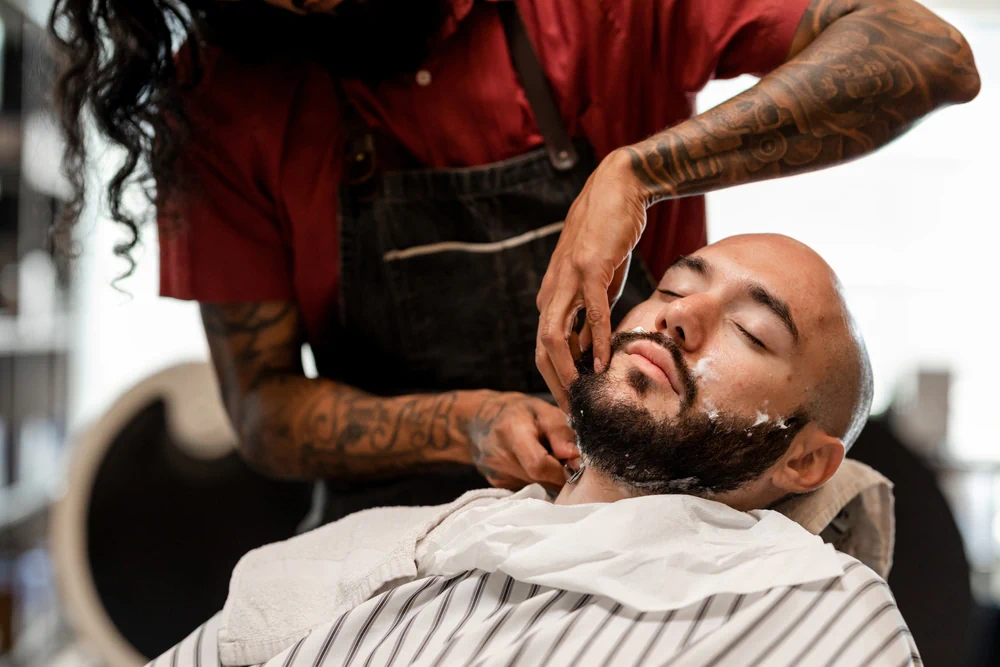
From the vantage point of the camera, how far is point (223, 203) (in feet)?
5.55

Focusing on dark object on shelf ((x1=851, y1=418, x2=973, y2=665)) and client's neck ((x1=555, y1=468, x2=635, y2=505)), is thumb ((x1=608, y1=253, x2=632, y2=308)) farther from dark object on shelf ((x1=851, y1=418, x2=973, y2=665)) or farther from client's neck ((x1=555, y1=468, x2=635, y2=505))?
dark object on shelf ((x1=851, y1=418, x2=973, y2=665))

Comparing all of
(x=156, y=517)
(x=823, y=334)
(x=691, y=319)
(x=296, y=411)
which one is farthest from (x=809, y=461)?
(x=156, y=517)

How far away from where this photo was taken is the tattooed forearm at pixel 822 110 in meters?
1.25

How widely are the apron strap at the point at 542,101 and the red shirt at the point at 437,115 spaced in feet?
0.05

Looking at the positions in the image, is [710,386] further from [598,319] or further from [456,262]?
[456,262]

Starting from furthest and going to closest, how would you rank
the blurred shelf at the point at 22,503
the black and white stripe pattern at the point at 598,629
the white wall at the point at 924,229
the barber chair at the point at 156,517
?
the white wall at the point at 924,229 < the blurred shelf at the point at 22,503 < the barber chair at the point at 156,517 < the black and white stripe pattern at the point at 598,629

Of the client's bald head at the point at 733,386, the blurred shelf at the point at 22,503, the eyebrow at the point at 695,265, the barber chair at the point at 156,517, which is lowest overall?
the blurred shelf at the point at 22,503

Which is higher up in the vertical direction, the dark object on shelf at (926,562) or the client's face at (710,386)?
the client's face at (710,386)

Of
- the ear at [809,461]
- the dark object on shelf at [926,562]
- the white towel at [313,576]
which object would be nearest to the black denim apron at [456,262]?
the white towel at [313,576]

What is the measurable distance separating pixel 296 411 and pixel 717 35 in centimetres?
103

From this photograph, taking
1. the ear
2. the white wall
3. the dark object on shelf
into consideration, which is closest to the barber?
the ear

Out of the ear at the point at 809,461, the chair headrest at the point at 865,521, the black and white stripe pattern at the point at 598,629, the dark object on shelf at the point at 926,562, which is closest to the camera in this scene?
the black and white stripe pattern at the point at 598,629

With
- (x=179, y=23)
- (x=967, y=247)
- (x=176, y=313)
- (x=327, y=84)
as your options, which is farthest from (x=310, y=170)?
(x=967, y=247)

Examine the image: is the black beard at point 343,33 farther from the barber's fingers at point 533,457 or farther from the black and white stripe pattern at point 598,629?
the black and white stripe pattern at point 598,629
